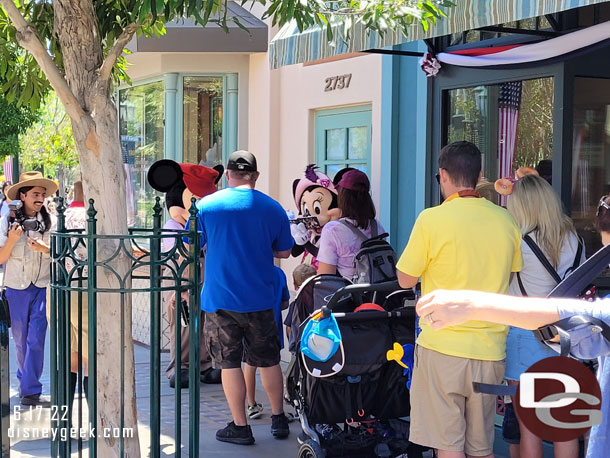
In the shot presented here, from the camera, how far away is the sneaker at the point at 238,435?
6.11m

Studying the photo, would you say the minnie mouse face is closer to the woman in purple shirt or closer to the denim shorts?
the woman in purple shirt

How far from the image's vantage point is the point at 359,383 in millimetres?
5113

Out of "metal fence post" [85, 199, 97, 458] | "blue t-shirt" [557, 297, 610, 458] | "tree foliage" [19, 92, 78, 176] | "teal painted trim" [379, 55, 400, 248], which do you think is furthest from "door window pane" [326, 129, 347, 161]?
"tree foliage" [19, 92, 78, 176]

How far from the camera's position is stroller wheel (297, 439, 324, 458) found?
5078 millimetres

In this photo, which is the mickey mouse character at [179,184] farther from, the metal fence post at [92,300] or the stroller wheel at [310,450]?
the metal fence post at [92,300]

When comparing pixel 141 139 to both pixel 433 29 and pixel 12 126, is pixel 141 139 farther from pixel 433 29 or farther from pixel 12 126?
pixel 12 126

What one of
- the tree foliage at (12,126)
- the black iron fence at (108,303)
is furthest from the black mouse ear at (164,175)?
the tree foliage at (12,126)

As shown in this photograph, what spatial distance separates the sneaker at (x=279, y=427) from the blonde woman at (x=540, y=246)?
185 centimetres

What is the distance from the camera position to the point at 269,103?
10688mm

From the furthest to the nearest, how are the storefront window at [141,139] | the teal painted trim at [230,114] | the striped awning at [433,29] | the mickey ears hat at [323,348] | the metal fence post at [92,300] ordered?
the storefront window at [141,139] < the teal painted trim at [230,114] < the mickey ears hat at [323,348] < the striped awning at [433,29] < the metal fence post at [92,300]

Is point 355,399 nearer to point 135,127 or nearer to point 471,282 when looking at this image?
point 471,282

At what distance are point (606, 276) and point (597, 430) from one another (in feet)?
12.0

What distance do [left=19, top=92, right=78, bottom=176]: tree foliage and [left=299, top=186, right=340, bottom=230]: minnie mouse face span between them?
101 ft

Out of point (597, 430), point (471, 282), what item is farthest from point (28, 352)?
point (597, 430)
